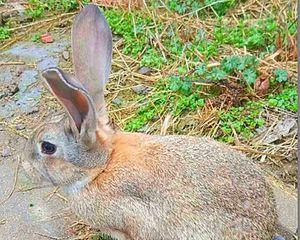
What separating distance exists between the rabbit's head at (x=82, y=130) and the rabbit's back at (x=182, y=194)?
0.32 feet

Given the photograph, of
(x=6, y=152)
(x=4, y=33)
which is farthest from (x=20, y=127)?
(x=4, y=33)

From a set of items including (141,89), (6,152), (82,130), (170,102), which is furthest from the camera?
(141,89)

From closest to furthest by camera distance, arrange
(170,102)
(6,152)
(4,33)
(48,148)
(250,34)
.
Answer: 1. (48,148)
2. (6,152)
3. (170,102)
4. (250,34)
5. (4,33)

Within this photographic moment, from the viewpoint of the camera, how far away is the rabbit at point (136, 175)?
3990 mm

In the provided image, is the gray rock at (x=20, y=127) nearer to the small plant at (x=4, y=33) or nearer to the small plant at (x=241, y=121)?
the small plant at (x=4, y=33)

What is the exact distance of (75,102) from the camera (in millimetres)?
3842

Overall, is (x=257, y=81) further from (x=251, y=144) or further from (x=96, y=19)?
(x=96, y=19)

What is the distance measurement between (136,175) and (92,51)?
0.64m

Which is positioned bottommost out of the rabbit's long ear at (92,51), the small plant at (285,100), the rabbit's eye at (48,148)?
the small plant at (285,100)

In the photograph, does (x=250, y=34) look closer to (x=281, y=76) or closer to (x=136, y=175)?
(x=281, y=76)

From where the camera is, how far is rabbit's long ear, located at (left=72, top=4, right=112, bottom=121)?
13.8 ft

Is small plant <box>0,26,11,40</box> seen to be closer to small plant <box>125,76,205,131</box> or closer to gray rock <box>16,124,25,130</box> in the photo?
gray rock <box>16,124,25,130</box>

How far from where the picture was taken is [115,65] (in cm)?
578

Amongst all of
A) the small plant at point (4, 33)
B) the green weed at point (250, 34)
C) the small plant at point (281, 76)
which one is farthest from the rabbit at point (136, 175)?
the small plant at point (4, 33)
